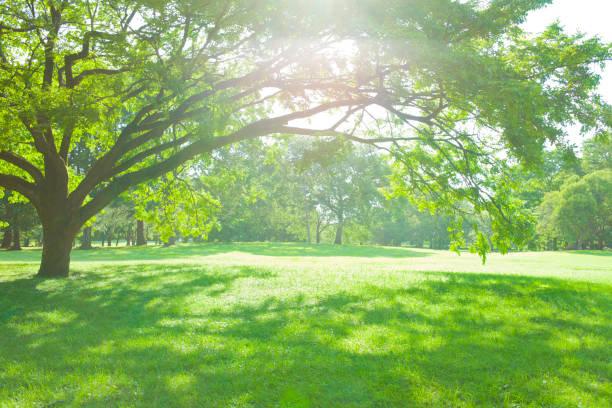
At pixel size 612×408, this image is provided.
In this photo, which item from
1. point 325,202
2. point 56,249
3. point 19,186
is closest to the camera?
point 19,186

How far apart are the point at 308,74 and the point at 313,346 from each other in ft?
25.8

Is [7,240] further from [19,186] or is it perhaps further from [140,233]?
[19,186]

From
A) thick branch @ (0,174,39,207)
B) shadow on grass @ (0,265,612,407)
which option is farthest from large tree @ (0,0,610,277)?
shadow on grass @ (0,265,612,407)

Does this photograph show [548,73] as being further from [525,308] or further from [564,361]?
[564,361]

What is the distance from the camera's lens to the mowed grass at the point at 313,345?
460 centimetres

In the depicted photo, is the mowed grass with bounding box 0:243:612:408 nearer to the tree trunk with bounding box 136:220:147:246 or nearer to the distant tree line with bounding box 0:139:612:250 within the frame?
the distant tree line with bounding box 0:139:612:250

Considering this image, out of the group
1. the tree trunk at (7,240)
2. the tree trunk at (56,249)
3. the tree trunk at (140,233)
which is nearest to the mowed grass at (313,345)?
the tree trunk at (56,249)

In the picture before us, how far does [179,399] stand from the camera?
14.6 ft

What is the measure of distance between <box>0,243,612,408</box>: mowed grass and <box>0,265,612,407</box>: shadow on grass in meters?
Result: 0.03

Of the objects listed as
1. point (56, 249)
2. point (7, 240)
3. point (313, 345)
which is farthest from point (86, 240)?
point (313, 345)

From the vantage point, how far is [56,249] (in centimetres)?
1301

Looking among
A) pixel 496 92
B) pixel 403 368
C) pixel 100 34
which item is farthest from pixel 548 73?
pixel 100 34

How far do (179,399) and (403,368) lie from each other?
117 inches

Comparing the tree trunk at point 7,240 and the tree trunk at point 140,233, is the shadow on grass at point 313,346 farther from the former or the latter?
the tree trunk at point 7,240
